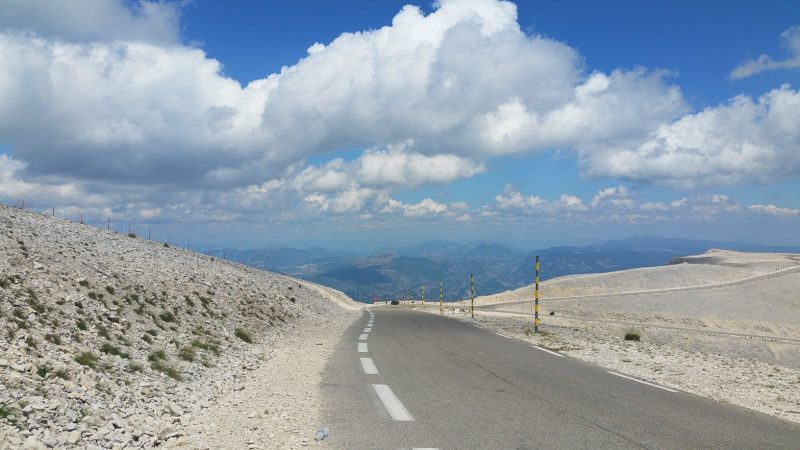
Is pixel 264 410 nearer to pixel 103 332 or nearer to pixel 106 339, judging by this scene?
pixel 106 339

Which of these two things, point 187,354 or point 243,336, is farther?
point 243,336

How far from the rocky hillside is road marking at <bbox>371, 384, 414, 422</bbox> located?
312 cm

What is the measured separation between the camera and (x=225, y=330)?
17250 mm

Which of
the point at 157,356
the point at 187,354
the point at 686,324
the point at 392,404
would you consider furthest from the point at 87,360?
the point at 686,324

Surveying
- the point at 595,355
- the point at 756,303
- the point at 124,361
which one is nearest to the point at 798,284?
the point at 756,303

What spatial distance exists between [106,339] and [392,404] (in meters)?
6.99

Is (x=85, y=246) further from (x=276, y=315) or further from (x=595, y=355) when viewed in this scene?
(x=595, y=355)

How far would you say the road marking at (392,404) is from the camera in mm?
7699

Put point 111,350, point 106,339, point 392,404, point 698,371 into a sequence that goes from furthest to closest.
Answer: point 698,371 → point 106,339 → point 111,350 → point 392,404

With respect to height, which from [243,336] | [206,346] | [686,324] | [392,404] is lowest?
[686,324]

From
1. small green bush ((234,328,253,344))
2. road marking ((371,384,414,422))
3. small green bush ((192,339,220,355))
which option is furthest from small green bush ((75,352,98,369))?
small green bush ((234,328,253,344))

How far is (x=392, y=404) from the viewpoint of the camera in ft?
A: 28.1

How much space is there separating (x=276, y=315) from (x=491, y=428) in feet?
63.8

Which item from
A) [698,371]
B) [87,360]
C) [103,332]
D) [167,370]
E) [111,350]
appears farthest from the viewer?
[698,371]
